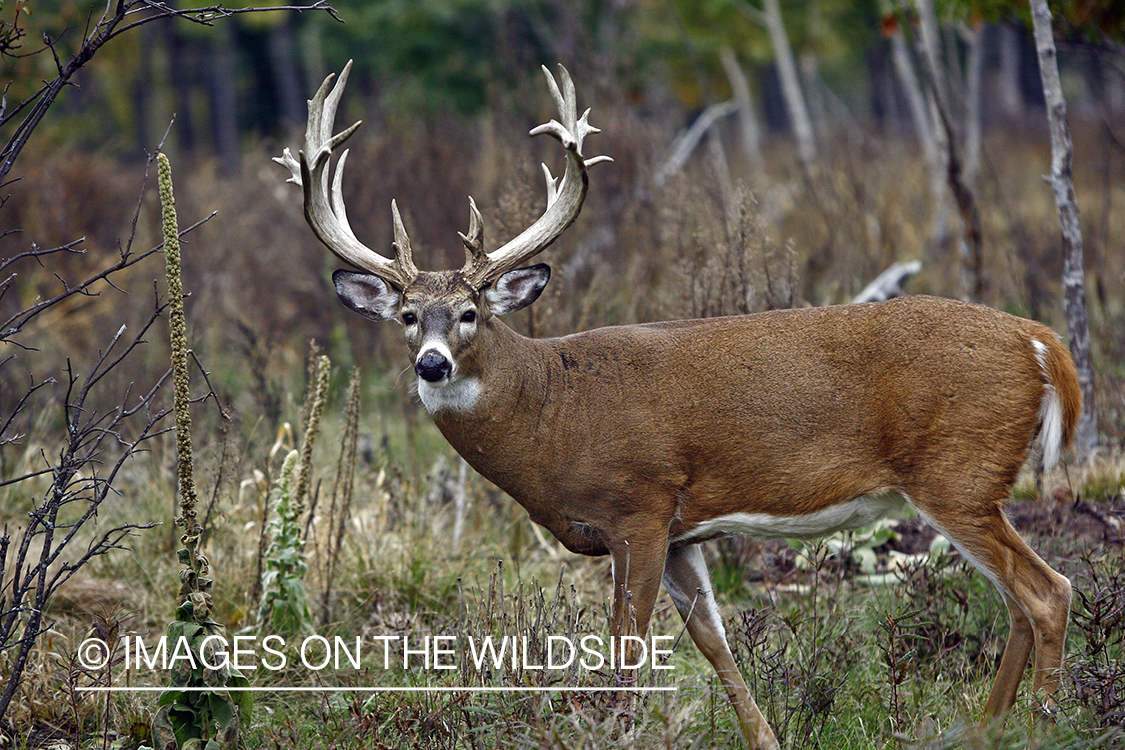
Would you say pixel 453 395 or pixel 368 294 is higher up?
pixel 368 294

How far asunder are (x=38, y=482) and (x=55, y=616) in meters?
1.37

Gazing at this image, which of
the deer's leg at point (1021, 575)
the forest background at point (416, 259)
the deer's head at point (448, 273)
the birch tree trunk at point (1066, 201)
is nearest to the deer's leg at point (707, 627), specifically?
the deer's leg at point (1021, 575)

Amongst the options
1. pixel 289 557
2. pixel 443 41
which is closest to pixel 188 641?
pixel 289 557

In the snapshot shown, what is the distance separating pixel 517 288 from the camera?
4.09m

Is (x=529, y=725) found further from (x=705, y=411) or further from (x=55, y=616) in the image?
(x=55, y=616)

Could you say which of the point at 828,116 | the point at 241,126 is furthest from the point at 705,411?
the point at 241,126

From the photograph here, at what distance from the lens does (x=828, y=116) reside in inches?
862

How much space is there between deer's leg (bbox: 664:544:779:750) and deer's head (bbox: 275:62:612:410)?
1.03 m

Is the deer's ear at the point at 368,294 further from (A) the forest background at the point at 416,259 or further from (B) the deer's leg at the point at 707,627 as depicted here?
(B) the deer's leg at the point at 707,627

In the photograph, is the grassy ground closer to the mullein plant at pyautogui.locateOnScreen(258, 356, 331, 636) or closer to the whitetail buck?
the mullein plant at pyautogui.locateOnScreen(258, 356, 331, 636)

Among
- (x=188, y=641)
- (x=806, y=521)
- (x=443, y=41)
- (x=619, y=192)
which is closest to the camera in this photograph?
(x=188, y=641)

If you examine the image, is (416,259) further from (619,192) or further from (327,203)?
(619,192)

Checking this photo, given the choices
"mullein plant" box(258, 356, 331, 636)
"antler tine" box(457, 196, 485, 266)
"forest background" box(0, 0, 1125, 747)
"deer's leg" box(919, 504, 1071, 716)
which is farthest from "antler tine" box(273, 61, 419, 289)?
"deer's leg" box(919, 504, 1071, 716)

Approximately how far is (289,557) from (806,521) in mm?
2027
